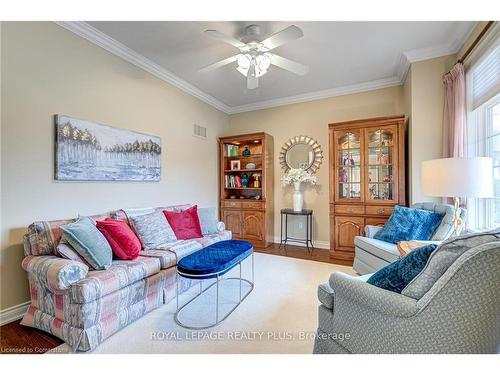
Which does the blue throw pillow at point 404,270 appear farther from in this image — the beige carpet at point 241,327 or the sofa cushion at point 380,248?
the sofa cushion at point 380,248

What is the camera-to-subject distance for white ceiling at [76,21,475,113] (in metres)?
2.47

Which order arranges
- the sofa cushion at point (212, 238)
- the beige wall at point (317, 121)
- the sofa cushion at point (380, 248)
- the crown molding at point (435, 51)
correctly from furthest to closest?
the beige wall at point (317, 121), the sofa cushion at point (212, 238), the crown molding at point (435, 51), the sofa cushion at point (380, 248)

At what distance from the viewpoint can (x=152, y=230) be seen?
261 cm

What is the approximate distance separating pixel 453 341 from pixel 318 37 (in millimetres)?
2899

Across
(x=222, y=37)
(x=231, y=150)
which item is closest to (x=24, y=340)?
(x=222, y=37)

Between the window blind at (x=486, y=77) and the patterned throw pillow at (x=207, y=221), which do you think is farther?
the patterned throw pillow at (x=207, y=221)

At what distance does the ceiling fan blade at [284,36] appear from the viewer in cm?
200

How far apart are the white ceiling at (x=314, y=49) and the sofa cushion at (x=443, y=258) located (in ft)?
7.92

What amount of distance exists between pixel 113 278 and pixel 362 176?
3.41 metres

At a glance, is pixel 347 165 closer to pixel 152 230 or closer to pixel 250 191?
pixel 250 191

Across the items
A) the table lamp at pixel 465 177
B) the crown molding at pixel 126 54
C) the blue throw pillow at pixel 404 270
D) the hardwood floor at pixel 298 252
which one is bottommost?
the hardwood floor at pixel 298 252

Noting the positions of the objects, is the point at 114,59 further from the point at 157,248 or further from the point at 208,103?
the point at 157,248

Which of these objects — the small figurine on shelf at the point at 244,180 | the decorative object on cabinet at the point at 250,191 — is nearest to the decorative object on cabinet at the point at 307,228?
the decorative object on cabinet at the point at 250,191

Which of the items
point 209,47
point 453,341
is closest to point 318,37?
point 209,47
